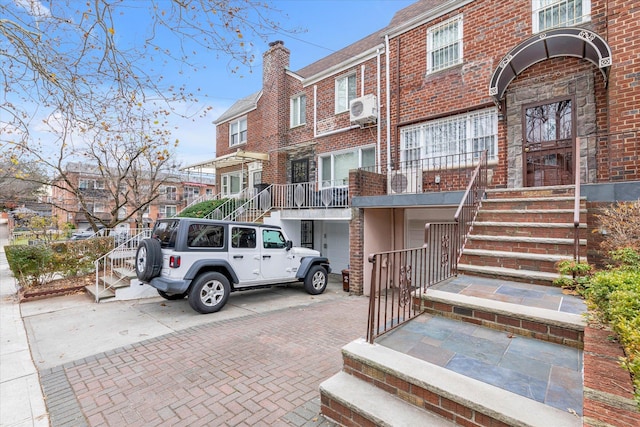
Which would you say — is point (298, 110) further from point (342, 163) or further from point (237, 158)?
point (342, 163)

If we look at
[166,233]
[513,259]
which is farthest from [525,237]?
[166,233]

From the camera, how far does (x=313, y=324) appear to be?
228 inches

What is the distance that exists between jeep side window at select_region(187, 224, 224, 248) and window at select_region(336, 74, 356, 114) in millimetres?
7175

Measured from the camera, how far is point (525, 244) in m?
4.95

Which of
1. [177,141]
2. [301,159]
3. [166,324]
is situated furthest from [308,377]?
[177,141]

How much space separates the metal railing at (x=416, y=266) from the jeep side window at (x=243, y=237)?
3156 millimetres

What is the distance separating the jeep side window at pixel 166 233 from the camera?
20.5 feet

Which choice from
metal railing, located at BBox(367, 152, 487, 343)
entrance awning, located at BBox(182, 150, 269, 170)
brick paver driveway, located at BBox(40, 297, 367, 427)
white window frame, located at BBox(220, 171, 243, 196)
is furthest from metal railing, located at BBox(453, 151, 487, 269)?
white window frame, located at BBox(220, 171, 243, 196)

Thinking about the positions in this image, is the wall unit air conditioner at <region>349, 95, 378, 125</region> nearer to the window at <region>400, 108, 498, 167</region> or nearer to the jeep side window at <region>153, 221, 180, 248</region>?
the window at <region>400, 108, 498, 167</region>

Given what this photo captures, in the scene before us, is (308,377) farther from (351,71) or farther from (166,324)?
(351,71)

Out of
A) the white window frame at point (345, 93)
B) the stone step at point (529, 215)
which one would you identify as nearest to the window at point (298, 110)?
the white window frame at point (345, 93)

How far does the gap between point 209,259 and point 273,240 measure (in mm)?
1810

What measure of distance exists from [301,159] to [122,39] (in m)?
9.68

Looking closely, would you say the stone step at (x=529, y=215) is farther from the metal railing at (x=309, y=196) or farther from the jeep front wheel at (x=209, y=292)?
the jeep front wheel at (x=209, y=292)
